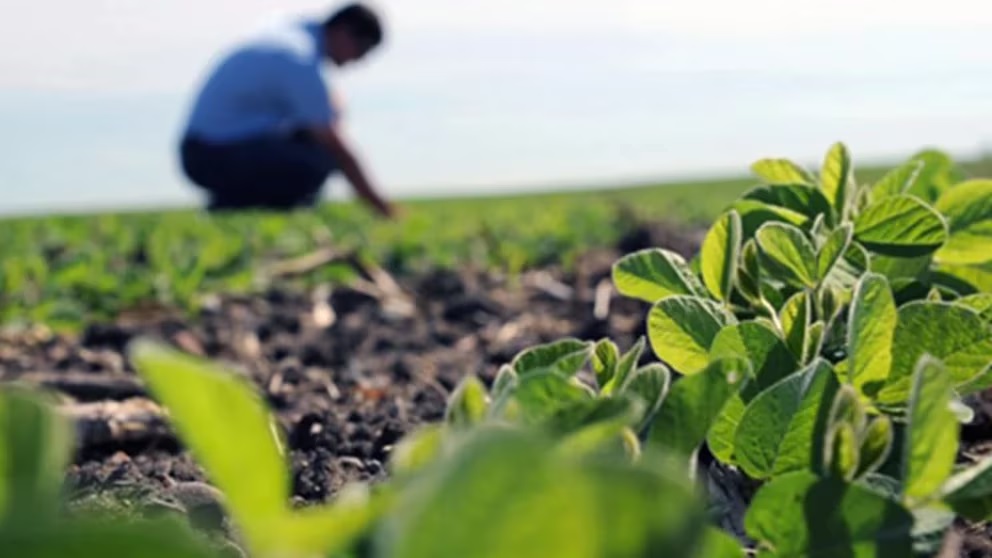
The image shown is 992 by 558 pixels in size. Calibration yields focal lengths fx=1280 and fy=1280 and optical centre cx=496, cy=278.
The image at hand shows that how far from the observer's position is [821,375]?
1.02 meters

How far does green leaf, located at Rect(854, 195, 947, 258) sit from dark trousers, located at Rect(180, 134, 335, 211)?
11925 millimetres

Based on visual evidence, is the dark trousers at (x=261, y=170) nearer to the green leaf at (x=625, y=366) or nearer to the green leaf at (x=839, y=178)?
the green leaf at (x=839, y=178)

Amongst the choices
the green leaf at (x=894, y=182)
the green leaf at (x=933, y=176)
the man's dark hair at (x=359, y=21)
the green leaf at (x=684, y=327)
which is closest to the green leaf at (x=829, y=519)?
the green leaf at (x=684, y=327)

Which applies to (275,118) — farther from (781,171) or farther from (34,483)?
(34,483)

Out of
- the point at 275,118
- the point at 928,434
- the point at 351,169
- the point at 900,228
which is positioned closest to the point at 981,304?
the point at 900,228

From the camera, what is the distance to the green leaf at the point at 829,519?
33.9 inches

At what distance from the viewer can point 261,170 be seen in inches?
527

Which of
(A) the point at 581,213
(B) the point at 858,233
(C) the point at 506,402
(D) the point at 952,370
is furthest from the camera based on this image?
(A) the point at 581,213

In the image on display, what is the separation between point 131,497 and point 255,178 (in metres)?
12.6

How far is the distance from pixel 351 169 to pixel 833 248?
11.2 meters

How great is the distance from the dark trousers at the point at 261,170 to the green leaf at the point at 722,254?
1205 cm

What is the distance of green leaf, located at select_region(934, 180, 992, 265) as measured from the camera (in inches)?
63.0

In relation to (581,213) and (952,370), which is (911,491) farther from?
(581,213)

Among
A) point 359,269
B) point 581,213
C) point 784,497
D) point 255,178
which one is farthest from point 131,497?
point 255,178
